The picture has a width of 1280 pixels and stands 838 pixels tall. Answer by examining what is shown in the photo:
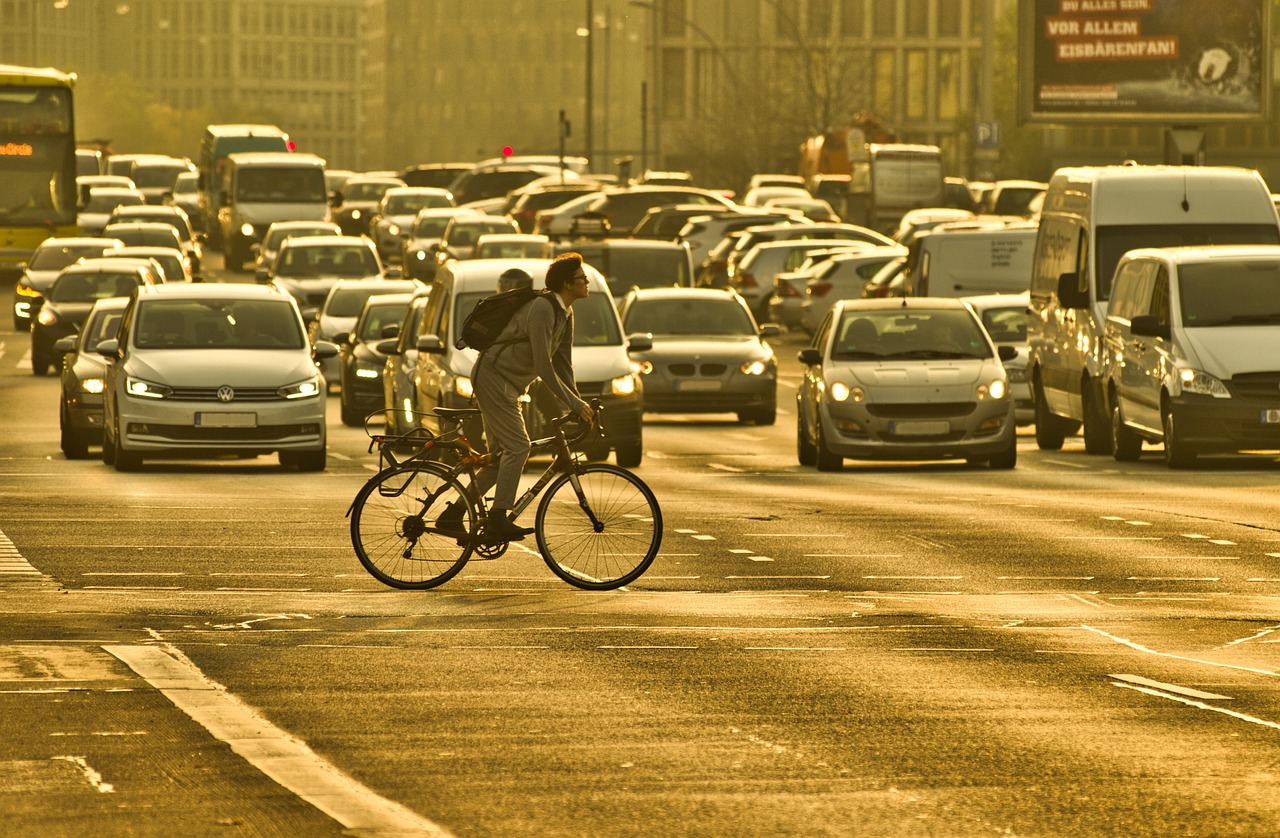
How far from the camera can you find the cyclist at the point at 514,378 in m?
13.2

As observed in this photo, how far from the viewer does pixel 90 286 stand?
135 ft

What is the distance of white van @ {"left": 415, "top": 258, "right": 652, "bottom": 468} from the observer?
23.3 m

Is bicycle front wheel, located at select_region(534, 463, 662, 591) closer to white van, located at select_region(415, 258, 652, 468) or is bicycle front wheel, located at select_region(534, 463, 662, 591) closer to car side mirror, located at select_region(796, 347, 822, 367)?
white van, located at select_region(415, 258, 652, 468)

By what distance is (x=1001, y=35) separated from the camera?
120125 mm

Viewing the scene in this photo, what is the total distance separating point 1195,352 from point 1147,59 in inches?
1240

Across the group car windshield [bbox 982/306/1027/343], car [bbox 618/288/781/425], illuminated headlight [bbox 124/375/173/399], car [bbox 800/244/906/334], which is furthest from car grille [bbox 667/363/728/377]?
car [bbox 800/244/906/334]

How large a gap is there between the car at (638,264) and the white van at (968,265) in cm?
459

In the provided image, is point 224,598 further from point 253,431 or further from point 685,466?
point 685,466

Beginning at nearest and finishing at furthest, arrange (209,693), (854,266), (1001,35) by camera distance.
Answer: (209,693) → (854,266) → (1001,35)

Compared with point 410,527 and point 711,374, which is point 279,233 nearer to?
point 711,374

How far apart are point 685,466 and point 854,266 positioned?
19.8 m

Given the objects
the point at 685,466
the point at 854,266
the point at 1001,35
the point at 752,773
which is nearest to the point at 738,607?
the point at 752,773

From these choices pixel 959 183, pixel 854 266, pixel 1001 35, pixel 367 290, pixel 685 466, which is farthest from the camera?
pixel 1001 35

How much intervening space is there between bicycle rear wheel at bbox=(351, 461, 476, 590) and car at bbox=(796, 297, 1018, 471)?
33.4 feet
